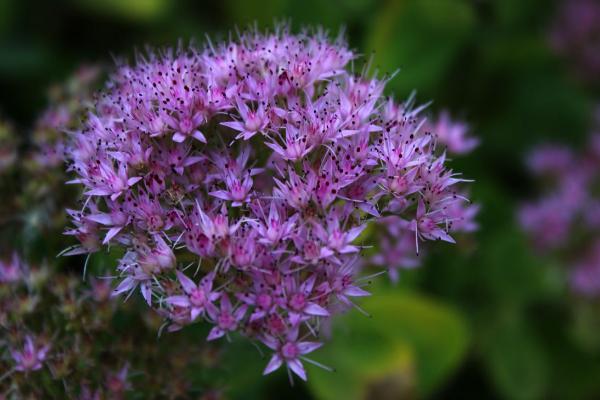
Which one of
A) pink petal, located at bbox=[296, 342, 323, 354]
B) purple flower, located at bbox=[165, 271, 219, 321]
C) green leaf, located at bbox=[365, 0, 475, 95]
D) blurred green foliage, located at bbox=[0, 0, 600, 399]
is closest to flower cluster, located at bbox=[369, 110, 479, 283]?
blurred green foliage, located at bbox=[0, 0, 600, 399]

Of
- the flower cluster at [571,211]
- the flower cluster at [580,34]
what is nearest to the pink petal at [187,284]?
the flower cluster at [571,211]

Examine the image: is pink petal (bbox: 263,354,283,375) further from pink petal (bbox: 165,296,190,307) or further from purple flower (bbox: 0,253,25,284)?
purple flower (bbox: 0,253,25,284)

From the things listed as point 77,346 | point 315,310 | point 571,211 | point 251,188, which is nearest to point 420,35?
point 571,211

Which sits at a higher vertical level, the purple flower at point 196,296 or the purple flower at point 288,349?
the purple flower at point 196,296

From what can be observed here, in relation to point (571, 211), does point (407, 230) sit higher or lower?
lower

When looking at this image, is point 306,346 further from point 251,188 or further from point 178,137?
point 178,137

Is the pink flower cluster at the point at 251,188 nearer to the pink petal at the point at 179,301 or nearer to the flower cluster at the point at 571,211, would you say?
the pink petal at the point at 179,301
